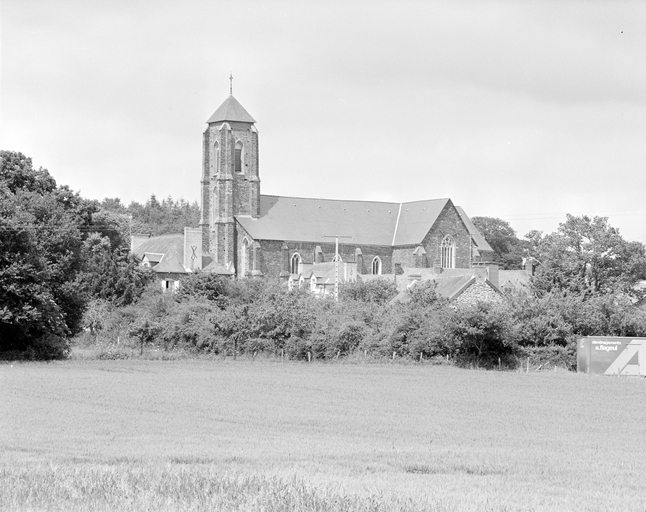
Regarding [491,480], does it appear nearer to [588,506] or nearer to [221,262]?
[588,506]

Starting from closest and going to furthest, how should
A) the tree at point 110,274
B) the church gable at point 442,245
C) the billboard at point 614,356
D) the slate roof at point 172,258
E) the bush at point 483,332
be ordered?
the billboard at point 614,356
the bush at point 483,332
the tree at point 110,274
the slate roof at point 172,258
the church gable at point 442,245

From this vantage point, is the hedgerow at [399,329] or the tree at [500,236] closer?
the hedgerow at [399,329]

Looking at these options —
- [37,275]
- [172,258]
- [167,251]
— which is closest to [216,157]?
[167,251]

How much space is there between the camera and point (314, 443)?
69.7ft

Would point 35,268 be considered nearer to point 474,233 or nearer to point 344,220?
point 344,220

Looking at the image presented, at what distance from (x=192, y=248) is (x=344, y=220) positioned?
1719cm

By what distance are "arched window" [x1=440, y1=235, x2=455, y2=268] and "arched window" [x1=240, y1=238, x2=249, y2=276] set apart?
20462mm

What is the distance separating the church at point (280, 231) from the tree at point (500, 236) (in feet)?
135

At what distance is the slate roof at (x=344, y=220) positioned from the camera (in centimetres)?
10675

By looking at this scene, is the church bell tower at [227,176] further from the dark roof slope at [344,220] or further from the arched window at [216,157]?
the dark roof slope at [344,220]

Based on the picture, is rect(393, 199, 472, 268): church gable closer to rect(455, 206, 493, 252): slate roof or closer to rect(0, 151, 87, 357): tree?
rect(455, 206, 493, 252): slate roof

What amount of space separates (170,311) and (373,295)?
19.0 m


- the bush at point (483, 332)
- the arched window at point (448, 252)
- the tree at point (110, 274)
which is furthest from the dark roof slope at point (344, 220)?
the bush at point (483, 332)

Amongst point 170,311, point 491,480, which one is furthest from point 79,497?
point 170,311
